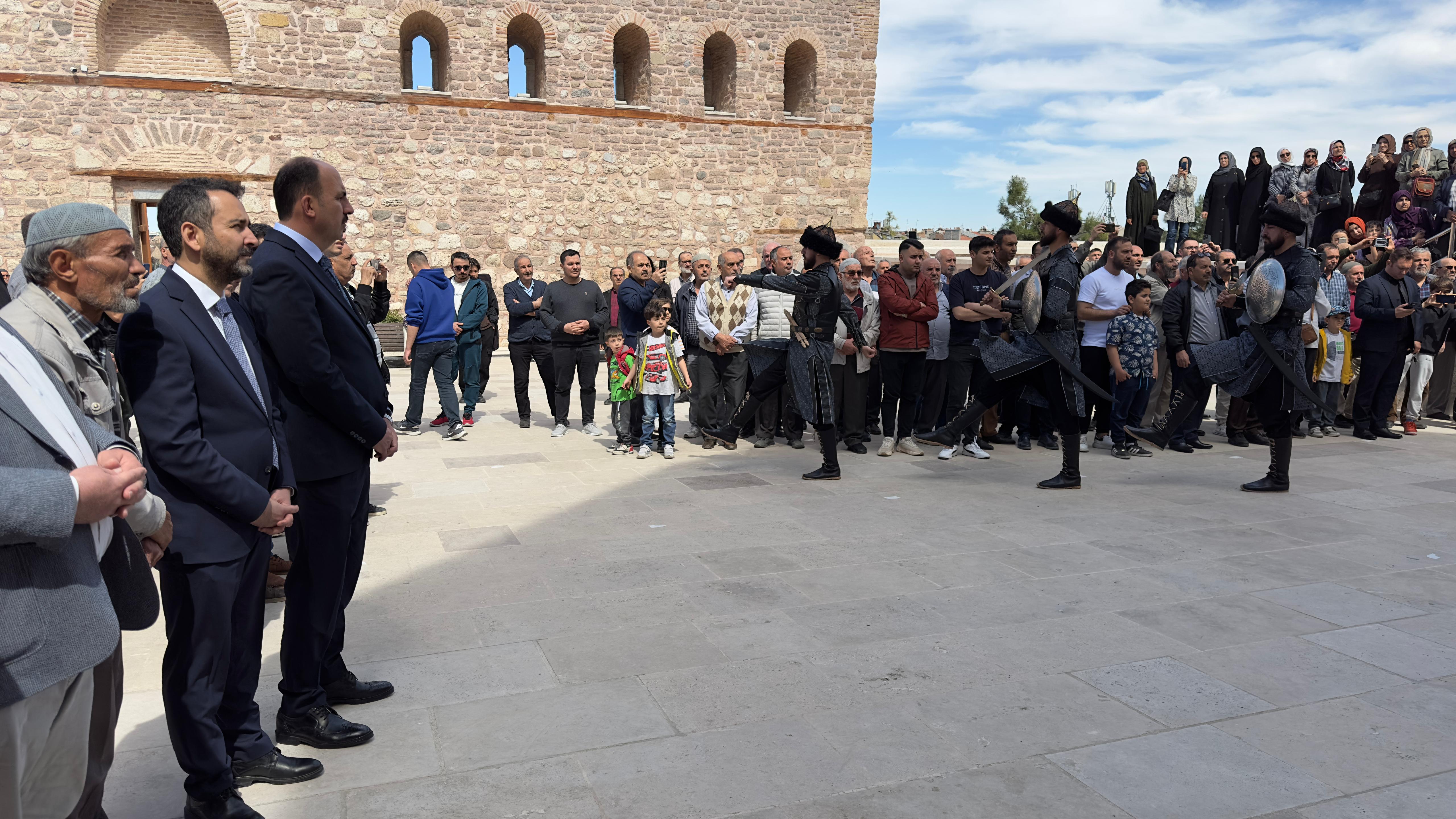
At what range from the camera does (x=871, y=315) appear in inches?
340

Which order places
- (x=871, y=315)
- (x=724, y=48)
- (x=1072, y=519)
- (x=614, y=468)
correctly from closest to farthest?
1. (x=1072, y=519)
2. (x=614, y=468)
3. (x=871, y=315)
4. (x=724, y=48)

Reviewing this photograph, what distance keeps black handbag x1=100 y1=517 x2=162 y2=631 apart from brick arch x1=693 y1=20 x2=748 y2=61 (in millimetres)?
18663

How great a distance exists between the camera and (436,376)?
9.27 m

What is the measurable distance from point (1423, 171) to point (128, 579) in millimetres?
15963

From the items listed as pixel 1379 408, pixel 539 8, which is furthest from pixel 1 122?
pixel 1379 408

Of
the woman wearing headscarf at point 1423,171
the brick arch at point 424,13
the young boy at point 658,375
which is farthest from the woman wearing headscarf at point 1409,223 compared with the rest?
the brick arch at point 424,13

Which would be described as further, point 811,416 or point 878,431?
point 878,431

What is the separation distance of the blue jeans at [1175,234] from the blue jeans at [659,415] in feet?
40.2

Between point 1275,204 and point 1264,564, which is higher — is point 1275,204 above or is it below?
above

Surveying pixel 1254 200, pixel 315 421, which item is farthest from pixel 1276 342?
pixel 1254 200

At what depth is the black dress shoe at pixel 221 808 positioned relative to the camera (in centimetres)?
252

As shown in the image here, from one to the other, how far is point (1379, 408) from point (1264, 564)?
599 cm

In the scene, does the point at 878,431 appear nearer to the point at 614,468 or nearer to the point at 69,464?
the point at 614,468

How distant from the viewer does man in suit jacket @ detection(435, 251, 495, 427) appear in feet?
32.4
